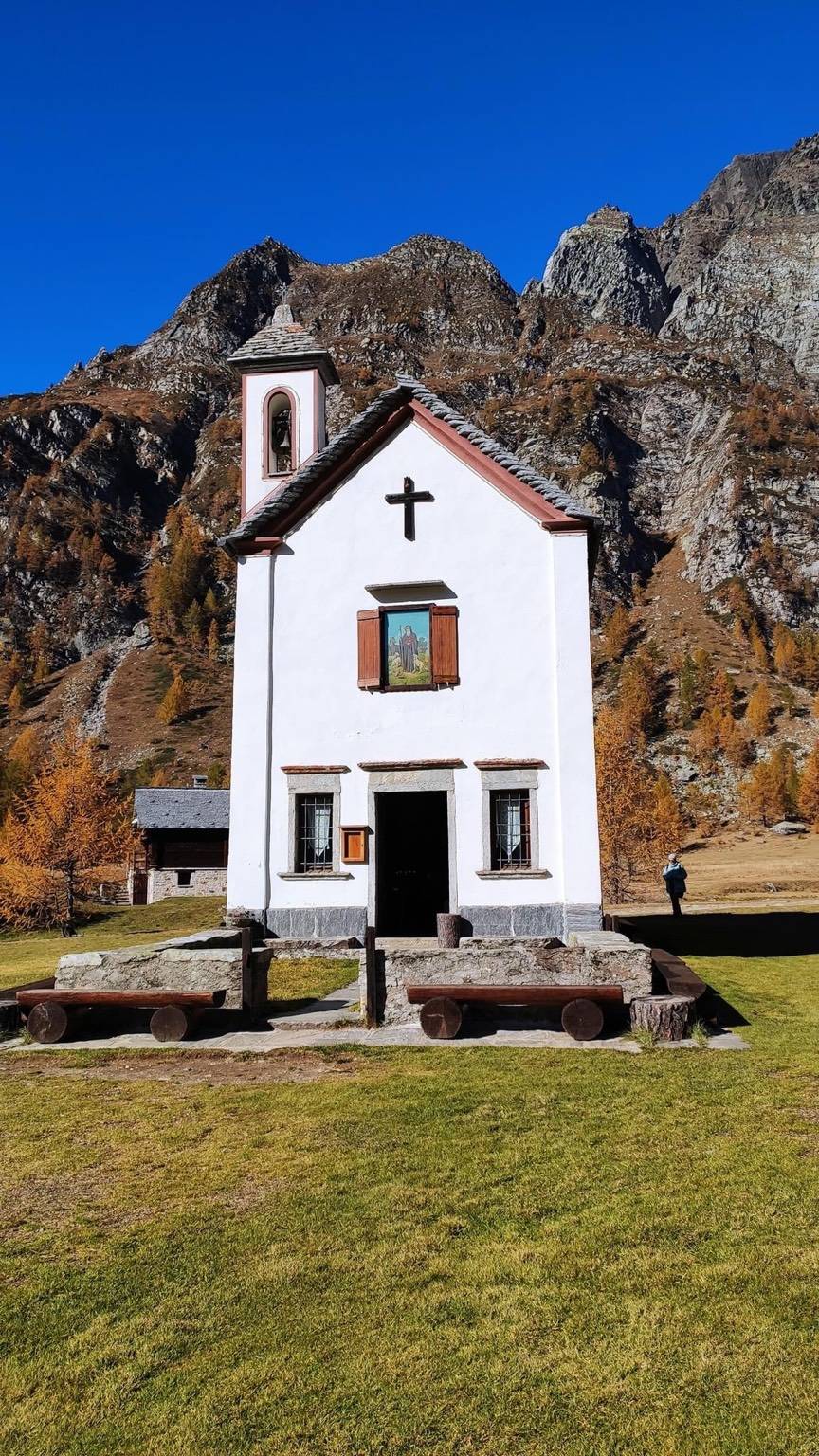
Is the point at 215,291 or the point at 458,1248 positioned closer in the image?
the point at 458,1248

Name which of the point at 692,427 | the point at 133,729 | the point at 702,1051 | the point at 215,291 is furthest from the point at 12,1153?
the point at 215,291

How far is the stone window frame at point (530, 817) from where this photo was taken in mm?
17328

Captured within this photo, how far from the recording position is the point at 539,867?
1730 centimetres

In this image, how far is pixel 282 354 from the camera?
73.8 feet

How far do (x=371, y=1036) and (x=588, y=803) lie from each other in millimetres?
7646

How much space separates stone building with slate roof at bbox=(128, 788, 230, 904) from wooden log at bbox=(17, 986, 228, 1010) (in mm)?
36758

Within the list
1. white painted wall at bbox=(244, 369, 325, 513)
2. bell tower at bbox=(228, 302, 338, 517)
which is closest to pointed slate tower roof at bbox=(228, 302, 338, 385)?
bell tower at bbox=(228, 302, 338, 517)

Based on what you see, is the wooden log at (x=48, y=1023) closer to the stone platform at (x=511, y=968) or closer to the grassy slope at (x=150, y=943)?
the grassy slope at (x=150, y=943)

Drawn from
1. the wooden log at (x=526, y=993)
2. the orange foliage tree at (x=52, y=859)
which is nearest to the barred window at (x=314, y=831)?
the wooden log at (x=526, y=993)

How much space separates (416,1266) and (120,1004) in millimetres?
7432

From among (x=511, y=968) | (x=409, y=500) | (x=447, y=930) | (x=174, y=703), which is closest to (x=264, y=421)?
(x=409, y=500)

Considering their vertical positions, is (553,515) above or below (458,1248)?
above

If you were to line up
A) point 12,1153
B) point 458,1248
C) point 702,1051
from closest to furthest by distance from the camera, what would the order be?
point 458,1248 → point 12,1153 → point 702,1051

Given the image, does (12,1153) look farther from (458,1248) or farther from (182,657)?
(182,657)
